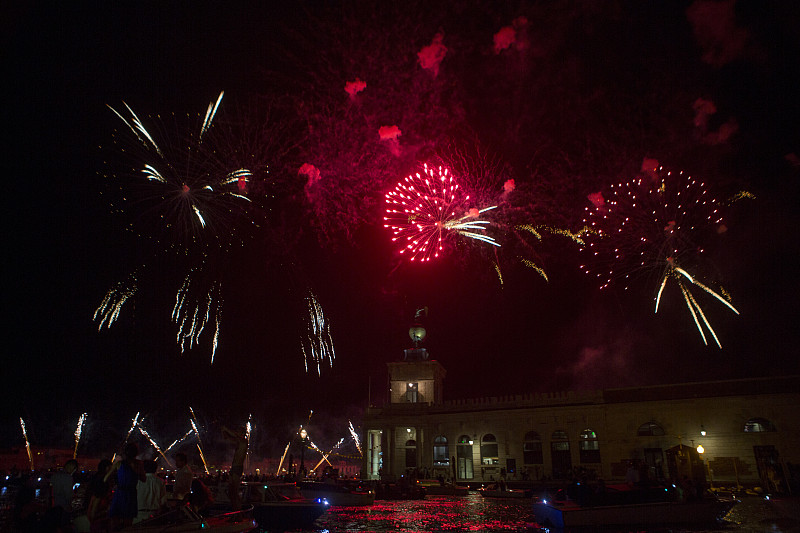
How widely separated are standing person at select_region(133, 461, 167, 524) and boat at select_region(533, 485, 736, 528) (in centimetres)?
1093

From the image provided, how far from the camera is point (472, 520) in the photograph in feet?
54.7

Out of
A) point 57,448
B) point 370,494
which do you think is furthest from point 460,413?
point 57,448

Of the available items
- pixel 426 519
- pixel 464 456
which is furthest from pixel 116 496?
pixel 464 456

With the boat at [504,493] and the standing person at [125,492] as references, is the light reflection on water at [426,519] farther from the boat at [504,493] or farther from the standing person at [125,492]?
the boat at [504,493]

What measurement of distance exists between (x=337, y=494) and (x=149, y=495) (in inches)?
595

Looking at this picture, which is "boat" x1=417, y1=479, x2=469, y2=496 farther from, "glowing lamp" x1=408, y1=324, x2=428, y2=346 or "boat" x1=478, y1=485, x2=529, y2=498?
"glowing lamp" x1=408, y1=324, x2=428, y2=346

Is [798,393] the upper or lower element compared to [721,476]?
upper

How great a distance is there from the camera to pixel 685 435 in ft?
111

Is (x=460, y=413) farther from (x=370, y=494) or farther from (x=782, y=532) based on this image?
(x=782, y=532)

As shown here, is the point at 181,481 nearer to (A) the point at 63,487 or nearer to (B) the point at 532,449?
(A) the point at 63,487

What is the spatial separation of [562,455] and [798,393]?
15.9 meters

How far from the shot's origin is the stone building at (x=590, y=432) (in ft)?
102

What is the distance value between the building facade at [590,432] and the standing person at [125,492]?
23276 millimetres

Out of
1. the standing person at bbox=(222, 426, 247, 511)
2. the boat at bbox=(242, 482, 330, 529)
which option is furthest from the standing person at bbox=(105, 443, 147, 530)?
the boat at bbox=(242, 482, 330, 529)
